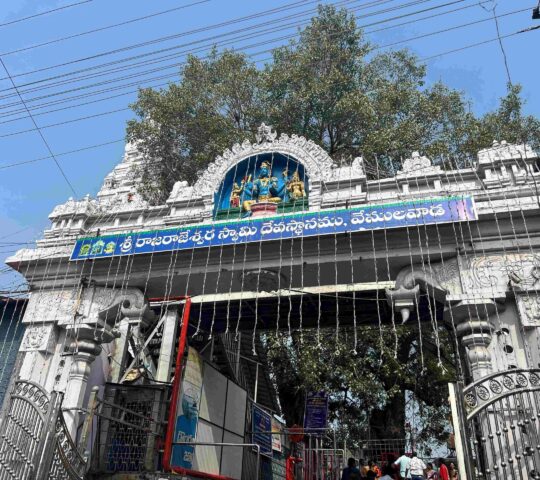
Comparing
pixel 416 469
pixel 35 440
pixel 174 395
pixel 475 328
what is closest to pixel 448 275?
pixel 475 328

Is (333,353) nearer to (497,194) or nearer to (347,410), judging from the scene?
(347,410)

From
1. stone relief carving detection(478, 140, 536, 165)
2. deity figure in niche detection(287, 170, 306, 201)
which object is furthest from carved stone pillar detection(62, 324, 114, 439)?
stone relief carving detection(478, 140, 536, 165)

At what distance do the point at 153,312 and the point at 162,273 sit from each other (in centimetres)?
107

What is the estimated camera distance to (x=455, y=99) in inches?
816

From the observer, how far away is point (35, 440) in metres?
6.52

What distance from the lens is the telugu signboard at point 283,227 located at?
867cm

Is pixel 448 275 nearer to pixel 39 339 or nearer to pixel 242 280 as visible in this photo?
pixel 242 280

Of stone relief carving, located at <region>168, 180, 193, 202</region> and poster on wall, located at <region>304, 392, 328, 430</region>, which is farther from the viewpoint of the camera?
poster on wall, located at <region>304, 392, 328, 430</region>

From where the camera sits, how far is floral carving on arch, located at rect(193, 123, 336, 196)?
1077cm

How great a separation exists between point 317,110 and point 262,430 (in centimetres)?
1337

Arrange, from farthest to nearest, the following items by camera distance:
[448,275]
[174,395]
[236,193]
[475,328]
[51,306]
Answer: [236,193] → [51,306] → [448,275] → [174,395] → [475,328]

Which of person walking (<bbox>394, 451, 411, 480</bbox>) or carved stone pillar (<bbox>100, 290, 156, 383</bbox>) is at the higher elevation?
carved stone pillar (<bbox>100, 290, 156, 383</bbox>)

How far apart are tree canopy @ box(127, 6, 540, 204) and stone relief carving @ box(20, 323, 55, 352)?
1061 cm

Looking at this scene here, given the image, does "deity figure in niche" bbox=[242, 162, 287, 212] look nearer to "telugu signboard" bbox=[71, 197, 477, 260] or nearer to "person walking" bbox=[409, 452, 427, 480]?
"telugu signboard" bbox=[71, 197, 477, 260]
